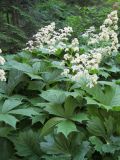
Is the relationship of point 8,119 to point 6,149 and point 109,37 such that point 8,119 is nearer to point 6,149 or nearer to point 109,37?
point 6,149

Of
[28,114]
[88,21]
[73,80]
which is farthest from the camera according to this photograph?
[88,21]

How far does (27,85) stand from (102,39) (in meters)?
1.33

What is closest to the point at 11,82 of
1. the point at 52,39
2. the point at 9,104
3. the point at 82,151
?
the point at 9,104

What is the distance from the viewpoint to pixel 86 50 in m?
4.55

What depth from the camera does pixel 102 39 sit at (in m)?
4.43

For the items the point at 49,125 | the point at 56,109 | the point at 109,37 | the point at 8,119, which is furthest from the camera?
the point at 109,37

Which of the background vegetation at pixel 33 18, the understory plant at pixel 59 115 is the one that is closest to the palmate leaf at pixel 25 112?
the understory plant at pixel 59 115

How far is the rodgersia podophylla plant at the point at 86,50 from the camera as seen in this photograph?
3279 mm

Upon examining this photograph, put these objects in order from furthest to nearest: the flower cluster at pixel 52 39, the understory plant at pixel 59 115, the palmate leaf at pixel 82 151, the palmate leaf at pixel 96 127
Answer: the flower cluster at pixel 52 39
the palmate leaf at pixel 96 127
the understory plant at pixel 59 115
the palmate leaf at pixel 82 151

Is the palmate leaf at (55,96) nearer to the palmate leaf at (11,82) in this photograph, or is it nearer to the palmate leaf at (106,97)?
the palmate leaf at (106,97)

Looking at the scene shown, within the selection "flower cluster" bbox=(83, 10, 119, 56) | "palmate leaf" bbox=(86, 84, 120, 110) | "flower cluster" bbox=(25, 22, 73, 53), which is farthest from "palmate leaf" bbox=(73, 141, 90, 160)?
"flower cluster" bbox=(25, 22, 73, 53)

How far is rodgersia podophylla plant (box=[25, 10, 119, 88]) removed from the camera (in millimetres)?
3279

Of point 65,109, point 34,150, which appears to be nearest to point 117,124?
point 65,109

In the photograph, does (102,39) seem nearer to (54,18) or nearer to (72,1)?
(54,18)
